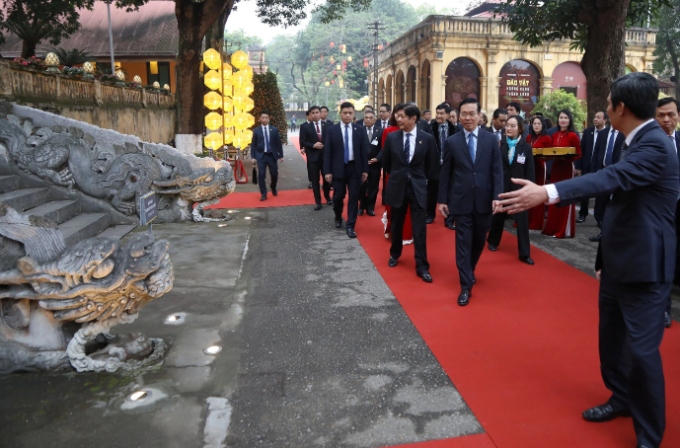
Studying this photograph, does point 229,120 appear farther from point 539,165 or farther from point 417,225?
point 417,225

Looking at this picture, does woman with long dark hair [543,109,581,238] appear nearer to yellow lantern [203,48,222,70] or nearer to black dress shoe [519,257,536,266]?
black dress shoe [519,257,536,266]

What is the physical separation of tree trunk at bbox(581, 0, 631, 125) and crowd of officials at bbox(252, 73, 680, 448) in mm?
1985

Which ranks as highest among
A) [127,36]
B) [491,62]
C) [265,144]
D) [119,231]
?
[127,36]

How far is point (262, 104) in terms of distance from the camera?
19438mm

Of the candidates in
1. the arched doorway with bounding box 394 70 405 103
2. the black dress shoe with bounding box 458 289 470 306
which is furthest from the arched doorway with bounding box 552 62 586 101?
the black dress shoe with bounding box 458 289 470 306

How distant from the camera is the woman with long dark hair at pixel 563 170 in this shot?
6707mm

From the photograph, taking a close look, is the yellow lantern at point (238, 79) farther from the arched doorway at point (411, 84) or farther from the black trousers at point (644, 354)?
the arched doorway at point (411, 84)

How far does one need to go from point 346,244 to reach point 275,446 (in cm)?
419

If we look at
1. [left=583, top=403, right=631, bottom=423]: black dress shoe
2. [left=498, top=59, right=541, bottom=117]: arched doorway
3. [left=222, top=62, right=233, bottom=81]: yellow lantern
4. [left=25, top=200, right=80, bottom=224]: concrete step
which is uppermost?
[left=498, top=59, right=541, bottom=117]: arched doorway

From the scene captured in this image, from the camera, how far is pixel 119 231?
264 inches

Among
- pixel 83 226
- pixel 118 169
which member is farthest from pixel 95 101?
pixel 83 226

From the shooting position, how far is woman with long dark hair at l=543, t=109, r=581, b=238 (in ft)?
22.0

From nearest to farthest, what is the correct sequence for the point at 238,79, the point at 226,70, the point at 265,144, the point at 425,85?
the point at 265,144
the point at 238,79
the point at 226,70
the point at 425,85

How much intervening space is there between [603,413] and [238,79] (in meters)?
11.5
